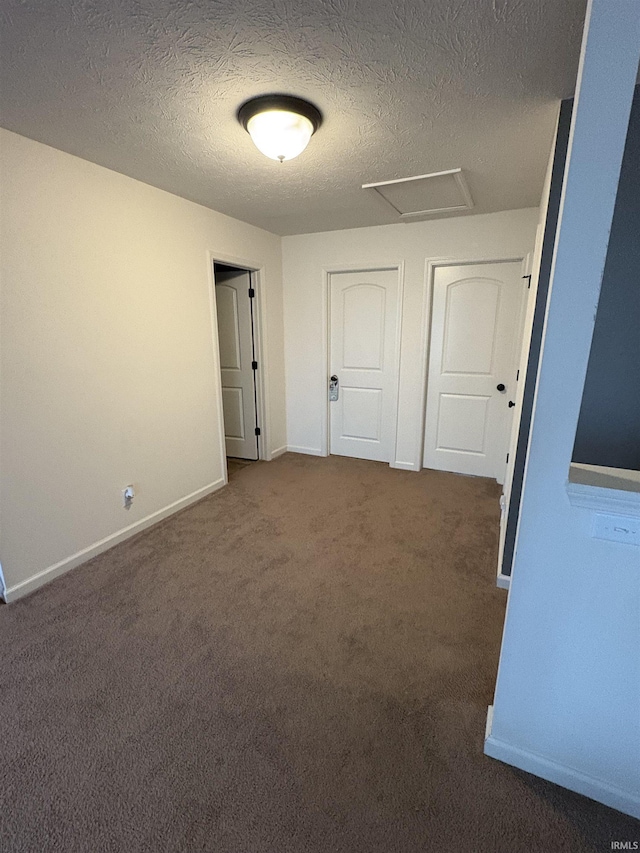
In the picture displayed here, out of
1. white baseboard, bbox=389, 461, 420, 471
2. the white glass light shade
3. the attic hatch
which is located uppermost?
the attic hatch

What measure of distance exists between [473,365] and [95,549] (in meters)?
3.42

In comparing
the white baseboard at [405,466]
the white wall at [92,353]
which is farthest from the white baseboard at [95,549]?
the white baseboard at [405,466]

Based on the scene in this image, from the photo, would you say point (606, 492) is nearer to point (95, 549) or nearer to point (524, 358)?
point (524, 358)

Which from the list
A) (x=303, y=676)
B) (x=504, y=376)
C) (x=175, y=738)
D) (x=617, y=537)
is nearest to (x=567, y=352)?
(x=617, y=537)

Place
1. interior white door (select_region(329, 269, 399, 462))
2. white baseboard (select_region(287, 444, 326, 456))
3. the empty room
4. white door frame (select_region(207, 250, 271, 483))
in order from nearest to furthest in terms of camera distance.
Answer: the empty room → white door frame (select_region(207, 250, 271, 483)) → interior white door (select_region(329, 269, 399, 462)) → white baseboard (select_region(287, 444, 326, 456))

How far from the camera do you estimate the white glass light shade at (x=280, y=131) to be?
66.1 inches

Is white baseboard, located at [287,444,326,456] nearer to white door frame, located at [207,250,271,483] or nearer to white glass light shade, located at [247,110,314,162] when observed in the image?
white door frame, located at [207,250,271,483]

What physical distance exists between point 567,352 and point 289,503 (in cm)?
263

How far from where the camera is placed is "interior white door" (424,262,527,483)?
135 inches

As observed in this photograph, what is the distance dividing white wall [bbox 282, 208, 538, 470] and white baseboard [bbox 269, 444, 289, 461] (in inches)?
3.7

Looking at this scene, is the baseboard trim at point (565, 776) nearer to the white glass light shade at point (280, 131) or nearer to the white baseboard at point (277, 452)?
the white glass light shade at point (280, 131)

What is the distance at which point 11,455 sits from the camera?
2.07m

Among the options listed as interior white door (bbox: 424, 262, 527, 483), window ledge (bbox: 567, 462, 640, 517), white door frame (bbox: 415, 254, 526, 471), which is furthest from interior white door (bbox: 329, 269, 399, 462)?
window ledge (bbox: 567, 462, 640, 517)

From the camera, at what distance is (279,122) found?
169cm
